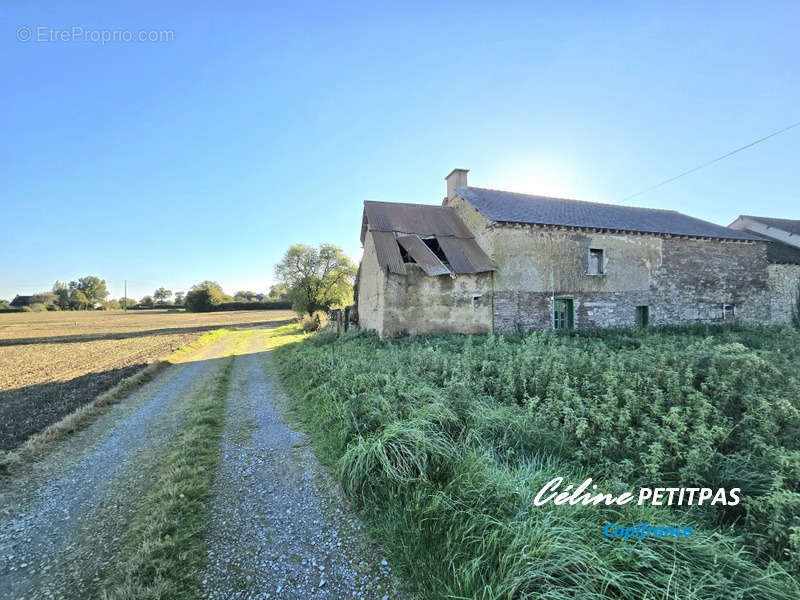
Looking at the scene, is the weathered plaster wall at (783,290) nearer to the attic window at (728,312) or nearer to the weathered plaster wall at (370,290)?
the attic window at (728,312)

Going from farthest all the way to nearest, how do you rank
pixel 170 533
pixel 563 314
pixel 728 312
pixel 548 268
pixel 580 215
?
pixel 728 312 < pixel 580 215 < pixel 563 314 < pixel 548 268 < pixel 170 533

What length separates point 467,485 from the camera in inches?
126

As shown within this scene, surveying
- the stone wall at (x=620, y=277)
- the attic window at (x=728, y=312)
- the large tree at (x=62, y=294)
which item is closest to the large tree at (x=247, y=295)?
the large tree at (x=62, y=294)

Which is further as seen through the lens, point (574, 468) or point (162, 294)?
point (162, 294)

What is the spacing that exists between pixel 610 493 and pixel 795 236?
3325cm

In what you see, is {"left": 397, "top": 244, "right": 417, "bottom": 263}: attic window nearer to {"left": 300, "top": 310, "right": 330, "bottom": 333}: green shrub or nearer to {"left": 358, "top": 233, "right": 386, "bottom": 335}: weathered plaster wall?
{"left": 358, "top": 233, "right": 386, "bottom": 335}: weathered plaster wall

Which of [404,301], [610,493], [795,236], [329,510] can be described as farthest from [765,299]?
[329,510]

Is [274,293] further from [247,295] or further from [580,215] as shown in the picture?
[580,215]

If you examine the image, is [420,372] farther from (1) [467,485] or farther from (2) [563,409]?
(1) [467,485]

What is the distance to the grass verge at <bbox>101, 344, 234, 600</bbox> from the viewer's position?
2613mm

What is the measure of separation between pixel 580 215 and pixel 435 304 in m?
10.0

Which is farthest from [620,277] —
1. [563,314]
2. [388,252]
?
[388,252]

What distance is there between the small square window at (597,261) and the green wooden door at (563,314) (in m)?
1.99

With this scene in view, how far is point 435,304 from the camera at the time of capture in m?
13.9
